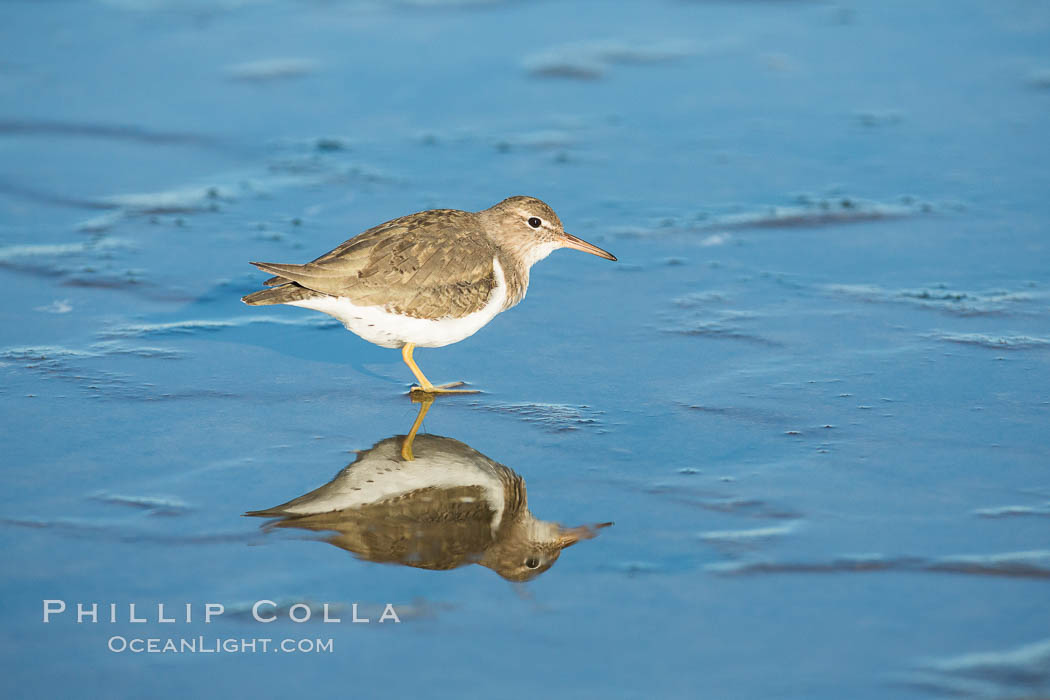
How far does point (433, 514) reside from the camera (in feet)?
19.2

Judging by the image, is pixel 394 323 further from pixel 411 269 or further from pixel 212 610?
pixel 212 610

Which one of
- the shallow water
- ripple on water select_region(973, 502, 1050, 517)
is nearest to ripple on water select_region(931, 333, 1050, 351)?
the shallow water

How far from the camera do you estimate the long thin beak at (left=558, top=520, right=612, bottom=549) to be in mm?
5594

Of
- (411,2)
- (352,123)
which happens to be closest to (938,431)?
(352,123)

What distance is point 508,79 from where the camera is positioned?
12336mm

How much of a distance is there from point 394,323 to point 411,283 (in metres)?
0.28

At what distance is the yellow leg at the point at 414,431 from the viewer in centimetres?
649

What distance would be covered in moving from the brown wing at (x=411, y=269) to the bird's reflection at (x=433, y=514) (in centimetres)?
104

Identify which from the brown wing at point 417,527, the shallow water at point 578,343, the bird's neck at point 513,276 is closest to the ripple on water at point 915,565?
the shallow water at point 578,343

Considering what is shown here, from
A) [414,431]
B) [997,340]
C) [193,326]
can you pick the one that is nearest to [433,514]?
[414,431]

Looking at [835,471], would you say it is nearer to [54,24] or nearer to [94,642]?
[94,642]

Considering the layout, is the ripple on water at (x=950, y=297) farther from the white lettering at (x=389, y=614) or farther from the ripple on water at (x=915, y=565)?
the white lettering at (x=389, y=614)

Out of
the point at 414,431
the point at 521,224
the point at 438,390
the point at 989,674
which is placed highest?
the point at 521,224

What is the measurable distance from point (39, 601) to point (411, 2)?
1075 cm
